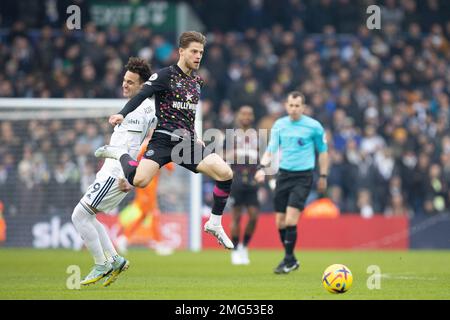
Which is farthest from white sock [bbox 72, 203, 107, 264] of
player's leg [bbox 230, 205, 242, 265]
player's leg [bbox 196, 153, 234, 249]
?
player's leg [bbox 230, 205, 242, 265]

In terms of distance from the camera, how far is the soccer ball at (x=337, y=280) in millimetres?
9438

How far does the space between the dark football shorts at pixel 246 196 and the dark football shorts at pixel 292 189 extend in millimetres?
2382

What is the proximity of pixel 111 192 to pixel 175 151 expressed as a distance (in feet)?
3.27

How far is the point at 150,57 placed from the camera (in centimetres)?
2381

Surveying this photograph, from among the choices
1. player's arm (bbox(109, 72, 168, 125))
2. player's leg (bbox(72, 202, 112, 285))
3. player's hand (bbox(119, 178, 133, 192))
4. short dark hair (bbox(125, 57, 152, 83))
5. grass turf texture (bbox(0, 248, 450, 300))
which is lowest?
grass turf texture (bbox(0, 248, 450, 300))

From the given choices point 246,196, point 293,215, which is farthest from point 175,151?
point 246,196

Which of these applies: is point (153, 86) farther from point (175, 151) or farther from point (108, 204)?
point (108, 204)

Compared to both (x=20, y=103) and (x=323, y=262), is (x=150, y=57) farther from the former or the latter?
(x=323, y=262)

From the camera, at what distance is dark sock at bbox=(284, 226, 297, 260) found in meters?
12.6

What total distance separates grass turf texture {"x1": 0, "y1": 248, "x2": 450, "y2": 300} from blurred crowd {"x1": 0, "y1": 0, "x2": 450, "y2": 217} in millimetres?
3385

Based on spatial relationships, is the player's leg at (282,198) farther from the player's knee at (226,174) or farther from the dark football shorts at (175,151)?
the dark football shorts at (175,151)

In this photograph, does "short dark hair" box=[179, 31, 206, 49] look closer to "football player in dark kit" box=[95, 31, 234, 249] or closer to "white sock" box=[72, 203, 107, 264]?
"football player in dark kit" box=[95, 31, 234, 249]

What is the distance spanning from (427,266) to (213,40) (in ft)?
40.2
